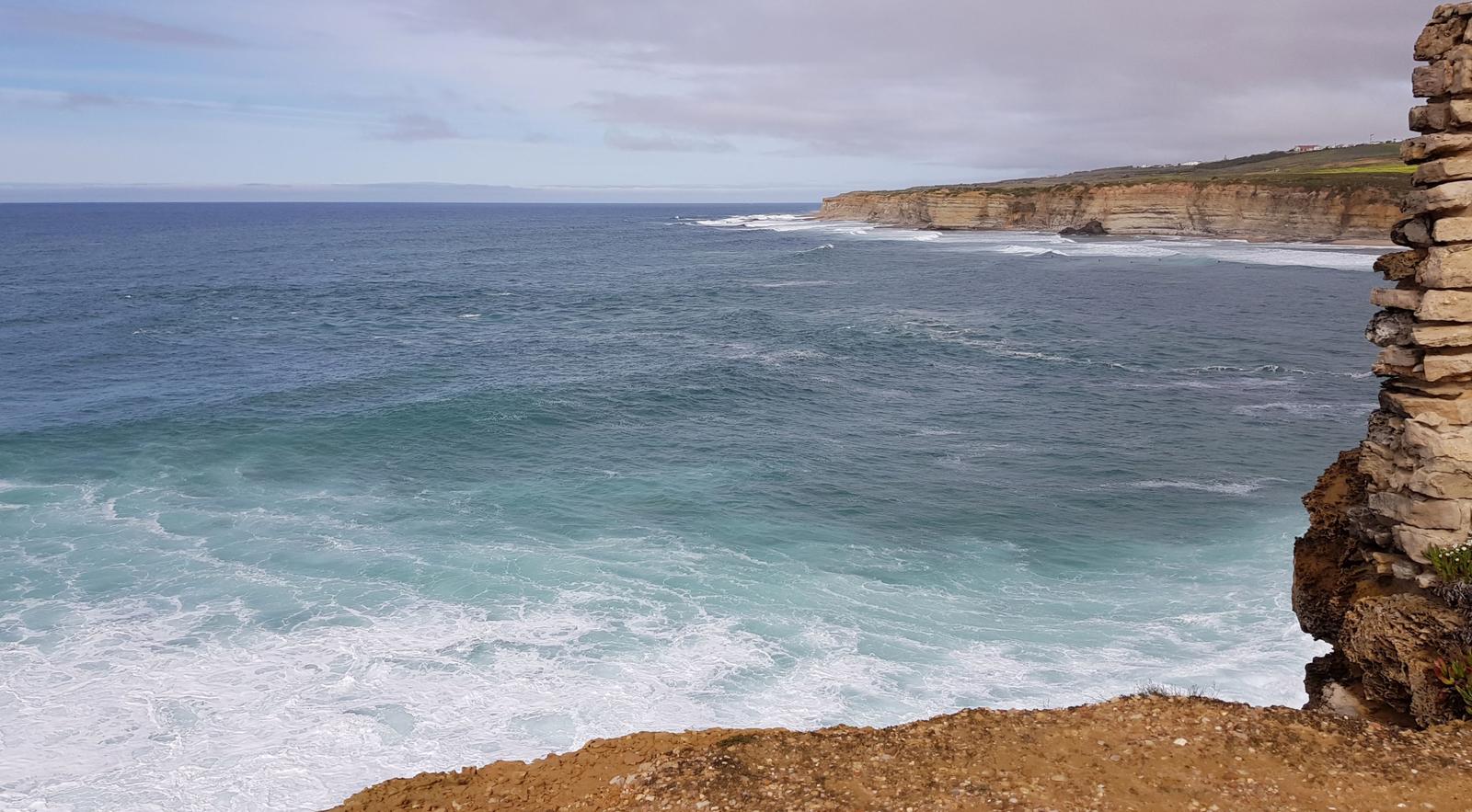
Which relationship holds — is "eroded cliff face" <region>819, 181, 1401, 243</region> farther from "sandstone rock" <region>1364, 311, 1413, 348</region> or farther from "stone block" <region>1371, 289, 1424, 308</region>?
"stone block" <region>1371, 289, 1424, 308</region>

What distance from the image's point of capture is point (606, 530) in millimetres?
22406

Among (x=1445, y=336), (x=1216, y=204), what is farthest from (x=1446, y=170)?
(x=1216, y=204)

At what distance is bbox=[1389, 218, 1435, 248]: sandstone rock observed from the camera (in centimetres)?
990

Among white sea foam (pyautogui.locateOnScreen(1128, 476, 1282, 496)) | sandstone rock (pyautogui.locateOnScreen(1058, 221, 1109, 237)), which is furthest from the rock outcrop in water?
sandstone rock (pyautogui.locateOnScreen(1058, 221, 1109, 237))

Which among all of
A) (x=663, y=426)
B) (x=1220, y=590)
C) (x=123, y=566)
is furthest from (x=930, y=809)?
(x=663, y=426)

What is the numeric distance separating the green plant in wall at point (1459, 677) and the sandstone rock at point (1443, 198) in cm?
423

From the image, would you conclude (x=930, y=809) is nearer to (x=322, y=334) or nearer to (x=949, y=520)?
(x=949, y=520)

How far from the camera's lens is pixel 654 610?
59.3 ft

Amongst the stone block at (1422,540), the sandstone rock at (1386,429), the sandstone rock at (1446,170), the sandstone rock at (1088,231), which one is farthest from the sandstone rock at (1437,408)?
the sandstone rock at (1088,231)

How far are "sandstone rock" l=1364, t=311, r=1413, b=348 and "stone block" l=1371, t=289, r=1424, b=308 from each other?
0.30 feet

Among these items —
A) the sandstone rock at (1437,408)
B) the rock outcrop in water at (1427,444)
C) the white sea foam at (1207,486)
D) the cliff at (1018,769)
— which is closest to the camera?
the cliff at (1018,769)

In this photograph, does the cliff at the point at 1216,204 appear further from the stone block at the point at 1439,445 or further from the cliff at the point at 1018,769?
the cliff at the point at 1018,769

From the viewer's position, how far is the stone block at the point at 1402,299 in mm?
9875

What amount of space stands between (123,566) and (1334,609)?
2118 centimetres
